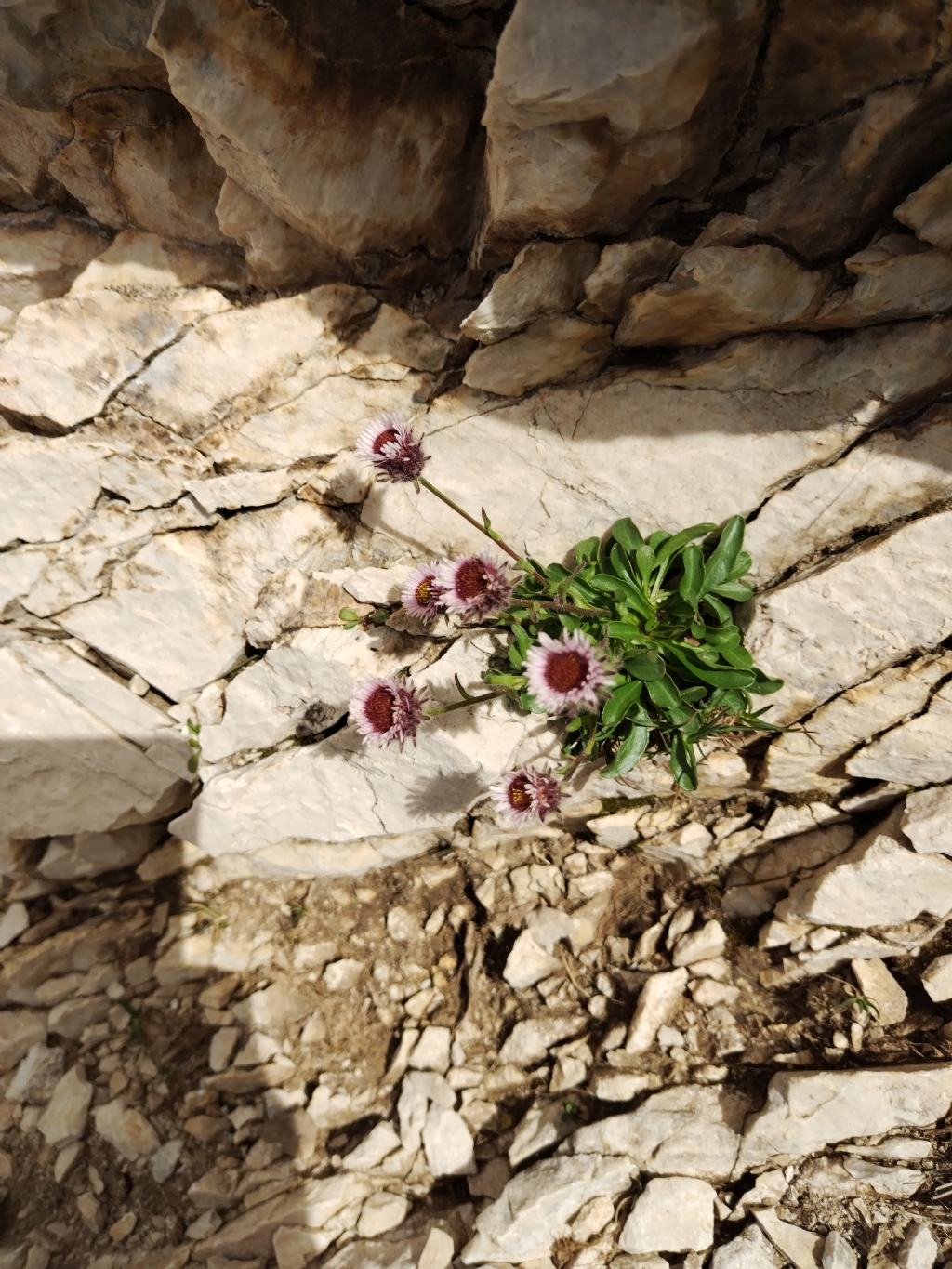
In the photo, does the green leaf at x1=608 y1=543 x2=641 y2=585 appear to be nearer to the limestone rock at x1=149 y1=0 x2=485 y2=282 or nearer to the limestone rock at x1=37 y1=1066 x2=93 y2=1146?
the limestone rock at x1=149 y1=0 x2=485 y2=282

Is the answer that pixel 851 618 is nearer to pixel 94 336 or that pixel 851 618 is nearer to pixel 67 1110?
pixel 94 336

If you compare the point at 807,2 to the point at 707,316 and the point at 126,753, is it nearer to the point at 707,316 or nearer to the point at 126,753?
the point at 707,316

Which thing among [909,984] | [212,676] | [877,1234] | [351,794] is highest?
[212,676]

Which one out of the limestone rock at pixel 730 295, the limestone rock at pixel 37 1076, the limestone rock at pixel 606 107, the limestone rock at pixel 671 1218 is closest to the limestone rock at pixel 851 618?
the limestone rock at pixel 730 295

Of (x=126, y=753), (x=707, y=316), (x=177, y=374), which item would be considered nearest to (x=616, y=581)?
(x=707, y=316)

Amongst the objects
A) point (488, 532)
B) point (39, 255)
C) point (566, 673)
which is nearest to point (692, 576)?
point (566, 673)

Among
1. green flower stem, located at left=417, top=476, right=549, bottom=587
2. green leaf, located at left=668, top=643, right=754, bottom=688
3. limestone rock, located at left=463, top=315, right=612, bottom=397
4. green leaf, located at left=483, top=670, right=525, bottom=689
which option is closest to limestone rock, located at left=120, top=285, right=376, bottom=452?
limestone rock, located at left=463, top=315, right=612, bottom=397
